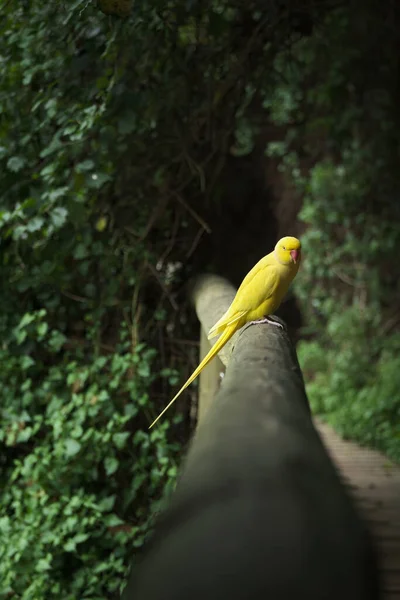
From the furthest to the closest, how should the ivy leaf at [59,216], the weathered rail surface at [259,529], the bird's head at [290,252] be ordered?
the ivy leaf at [59,216] → the bird's head at [290,252] → the weathered rail surface at [259,529]

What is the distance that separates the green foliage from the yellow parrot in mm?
2685

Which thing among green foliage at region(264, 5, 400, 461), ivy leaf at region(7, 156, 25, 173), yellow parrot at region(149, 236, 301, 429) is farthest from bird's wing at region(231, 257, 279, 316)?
green foliage at region(264, 5, 400, 461)

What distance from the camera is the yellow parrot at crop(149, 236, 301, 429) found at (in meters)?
1.45

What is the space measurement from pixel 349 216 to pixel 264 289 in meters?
5.97

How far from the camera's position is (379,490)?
4.13m

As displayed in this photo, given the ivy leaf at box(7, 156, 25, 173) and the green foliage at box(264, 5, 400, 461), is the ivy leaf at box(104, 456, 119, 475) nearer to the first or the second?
the ivy leaf at box(7, 156, 25, 173)

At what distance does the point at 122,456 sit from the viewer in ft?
9.18

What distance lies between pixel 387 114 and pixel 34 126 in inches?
133

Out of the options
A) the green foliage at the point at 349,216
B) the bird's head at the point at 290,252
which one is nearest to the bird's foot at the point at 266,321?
the bird's head at the point at 290,252

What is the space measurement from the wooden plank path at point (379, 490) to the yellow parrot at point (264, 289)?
3.99 ft

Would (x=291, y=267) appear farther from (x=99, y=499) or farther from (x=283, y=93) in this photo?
(x=283, y=93)

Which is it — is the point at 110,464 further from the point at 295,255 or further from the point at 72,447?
the point at 295,255

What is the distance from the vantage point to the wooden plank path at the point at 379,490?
292cm

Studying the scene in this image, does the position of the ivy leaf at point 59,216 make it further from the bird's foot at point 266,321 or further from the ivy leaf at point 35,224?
the bird's foot at point 266,321
